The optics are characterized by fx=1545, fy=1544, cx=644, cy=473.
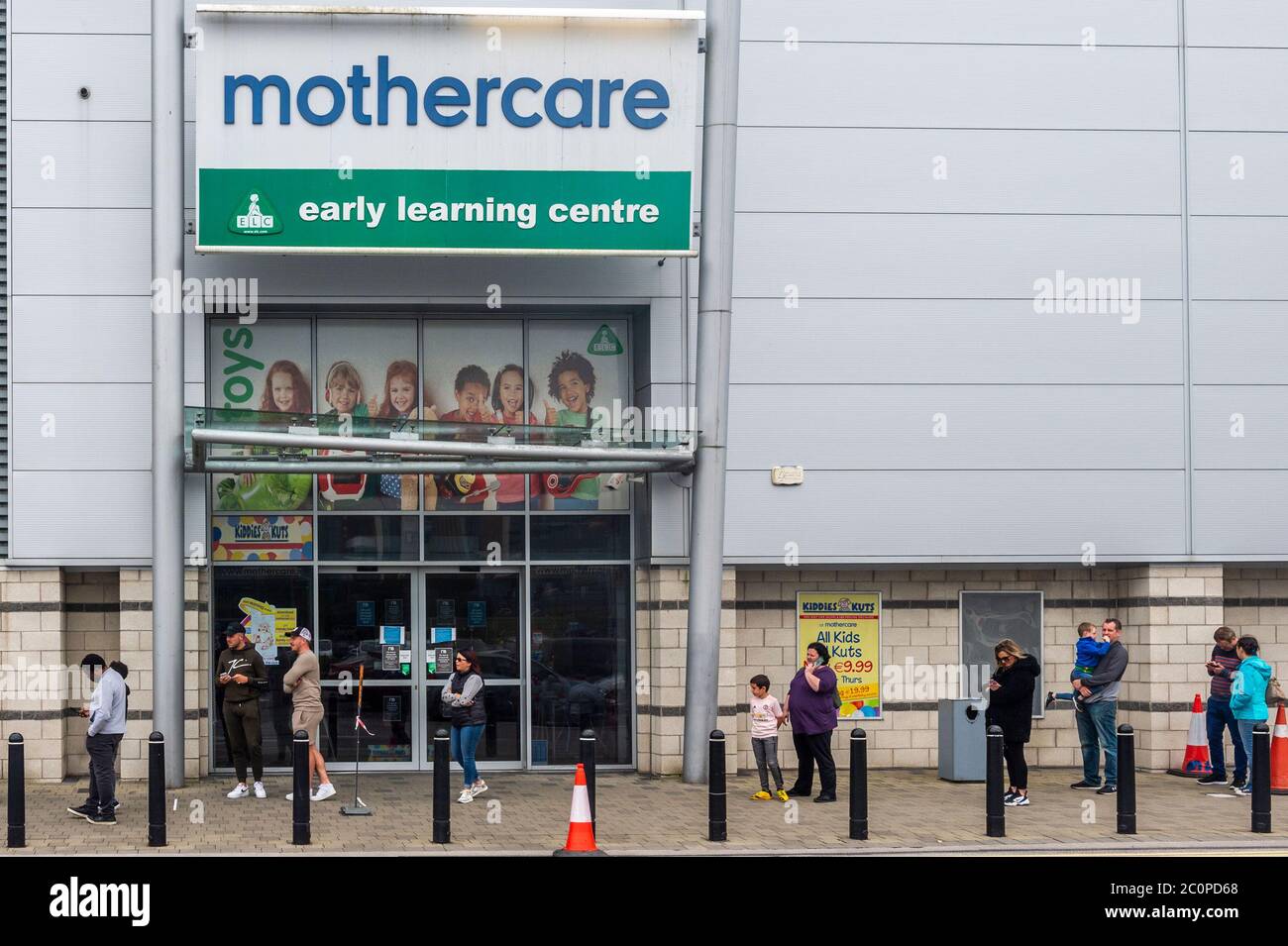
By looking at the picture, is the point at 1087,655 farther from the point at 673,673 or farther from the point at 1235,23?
the point at 1235,23

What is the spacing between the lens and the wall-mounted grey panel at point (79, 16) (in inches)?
665

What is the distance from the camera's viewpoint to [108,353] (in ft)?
55.5

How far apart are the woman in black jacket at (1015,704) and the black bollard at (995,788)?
4.61 feet

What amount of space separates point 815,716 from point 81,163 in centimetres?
991

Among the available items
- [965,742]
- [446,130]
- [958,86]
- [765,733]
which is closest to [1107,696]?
[965,742]

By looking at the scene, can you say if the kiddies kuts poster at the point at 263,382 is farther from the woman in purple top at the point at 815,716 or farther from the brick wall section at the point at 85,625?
the woman in purple top at the point at 815,716

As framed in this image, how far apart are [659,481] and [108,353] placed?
245 inches

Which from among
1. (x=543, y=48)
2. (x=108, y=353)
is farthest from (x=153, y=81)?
(x=543, y=48)

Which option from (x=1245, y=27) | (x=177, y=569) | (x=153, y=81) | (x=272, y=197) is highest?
(x=1245, y=27)

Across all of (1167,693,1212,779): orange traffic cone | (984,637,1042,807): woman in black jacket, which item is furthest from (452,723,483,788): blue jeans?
(1167,693,1212,779): orange traffic cone

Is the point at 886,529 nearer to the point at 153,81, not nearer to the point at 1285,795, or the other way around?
the point at 1285,795

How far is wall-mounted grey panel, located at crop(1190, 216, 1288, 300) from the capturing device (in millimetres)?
18062

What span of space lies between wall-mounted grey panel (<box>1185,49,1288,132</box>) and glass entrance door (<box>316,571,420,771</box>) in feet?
35.6
